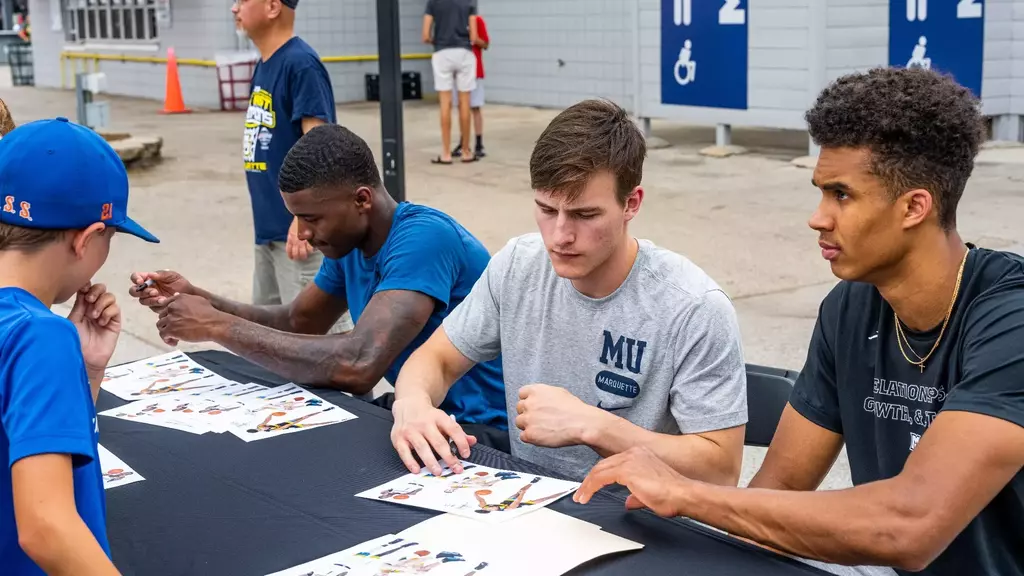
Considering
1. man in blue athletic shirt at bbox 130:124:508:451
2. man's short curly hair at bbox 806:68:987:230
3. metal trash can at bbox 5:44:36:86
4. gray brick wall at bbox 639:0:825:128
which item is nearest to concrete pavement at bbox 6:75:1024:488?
gray brick wall at bbox 639:0:825:128

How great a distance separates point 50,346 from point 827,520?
1.23m

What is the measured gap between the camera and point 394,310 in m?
3.06

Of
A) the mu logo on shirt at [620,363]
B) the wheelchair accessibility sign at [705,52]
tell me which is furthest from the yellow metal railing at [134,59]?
the mu logo on shirt at [620,363]

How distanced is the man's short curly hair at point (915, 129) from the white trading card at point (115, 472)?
1.56 metres

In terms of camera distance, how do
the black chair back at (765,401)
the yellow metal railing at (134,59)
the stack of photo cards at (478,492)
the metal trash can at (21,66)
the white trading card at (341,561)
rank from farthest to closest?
the metal trash can at (21,66), the yellow metal railing at (134,59), the black chair back at (765,401), the stack of photo cards at (478,492), the white trading card at (341,561)

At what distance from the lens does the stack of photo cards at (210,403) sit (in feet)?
8.67

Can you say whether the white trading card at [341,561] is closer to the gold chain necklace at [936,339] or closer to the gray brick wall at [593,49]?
the gold chain necklace at [936,339]

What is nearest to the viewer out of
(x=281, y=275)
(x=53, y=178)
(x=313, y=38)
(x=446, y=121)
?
(x=53, y=178)

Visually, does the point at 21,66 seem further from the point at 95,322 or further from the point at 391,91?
the point at 95,322

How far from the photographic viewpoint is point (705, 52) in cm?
1213

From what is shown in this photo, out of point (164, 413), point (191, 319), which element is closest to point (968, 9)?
point (191, 319)

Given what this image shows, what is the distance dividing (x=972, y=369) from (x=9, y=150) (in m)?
1.55

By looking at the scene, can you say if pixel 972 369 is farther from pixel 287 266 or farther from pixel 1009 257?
pixel 287 266

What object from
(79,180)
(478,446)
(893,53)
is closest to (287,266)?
(478,446)
